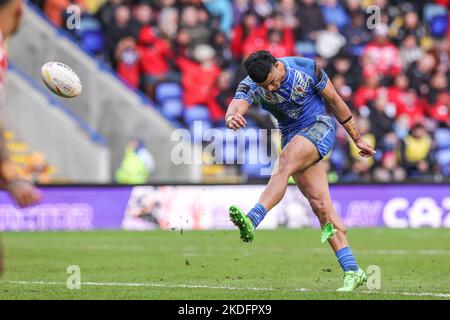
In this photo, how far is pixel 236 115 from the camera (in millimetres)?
10211

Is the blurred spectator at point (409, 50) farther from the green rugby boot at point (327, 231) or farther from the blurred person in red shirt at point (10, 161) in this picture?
the blurred person in red shirt at point (10, 161)

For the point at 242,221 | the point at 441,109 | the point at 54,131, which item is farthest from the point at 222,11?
the point at 242,221

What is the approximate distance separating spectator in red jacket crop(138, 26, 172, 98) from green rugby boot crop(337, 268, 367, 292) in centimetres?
1509

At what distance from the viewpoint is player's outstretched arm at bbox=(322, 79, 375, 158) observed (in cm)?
1076

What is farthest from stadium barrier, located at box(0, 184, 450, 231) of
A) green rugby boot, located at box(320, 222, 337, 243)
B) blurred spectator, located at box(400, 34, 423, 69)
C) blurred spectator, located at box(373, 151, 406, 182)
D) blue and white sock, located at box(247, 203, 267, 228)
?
blue and white sock, located at box(247, 203, 267, 228)

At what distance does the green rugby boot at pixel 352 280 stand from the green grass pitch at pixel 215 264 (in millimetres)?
102

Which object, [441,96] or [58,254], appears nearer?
[58,254]

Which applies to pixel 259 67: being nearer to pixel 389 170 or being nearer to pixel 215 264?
pixel 215 264

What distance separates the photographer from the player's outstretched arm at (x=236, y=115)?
10141 millimetres

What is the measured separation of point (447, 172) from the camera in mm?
24203

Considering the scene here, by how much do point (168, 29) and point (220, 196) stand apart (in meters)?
5.55

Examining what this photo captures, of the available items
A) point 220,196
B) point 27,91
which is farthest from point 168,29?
point 220,196
